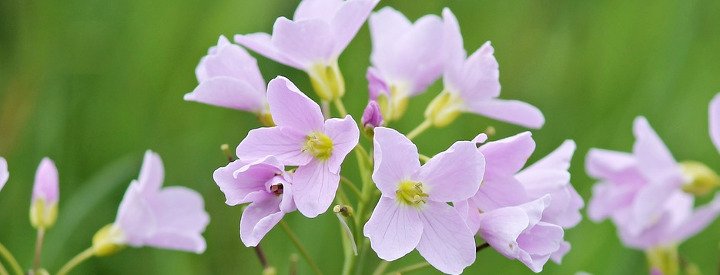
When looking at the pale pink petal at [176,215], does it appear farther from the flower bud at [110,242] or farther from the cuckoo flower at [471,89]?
the cuckoo flower at [471,89]

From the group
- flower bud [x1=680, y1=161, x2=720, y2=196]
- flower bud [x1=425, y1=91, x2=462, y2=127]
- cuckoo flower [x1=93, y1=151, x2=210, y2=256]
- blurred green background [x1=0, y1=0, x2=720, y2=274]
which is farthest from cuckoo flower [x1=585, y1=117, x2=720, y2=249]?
cuckoo flower [x1=93, y1=151, x2=210, y2=256]

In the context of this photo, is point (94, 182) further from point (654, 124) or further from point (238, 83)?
point (654, 124)

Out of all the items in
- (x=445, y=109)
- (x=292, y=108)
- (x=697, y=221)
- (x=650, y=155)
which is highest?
(x=292, y=108)

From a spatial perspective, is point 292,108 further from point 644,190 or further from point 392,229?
point 644,190

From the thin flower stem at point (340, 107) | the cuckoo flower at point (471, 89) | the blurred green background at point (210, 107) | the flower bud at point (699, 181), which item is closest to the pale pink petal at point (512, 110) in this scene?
the cuckoo flower at point (471, 89)

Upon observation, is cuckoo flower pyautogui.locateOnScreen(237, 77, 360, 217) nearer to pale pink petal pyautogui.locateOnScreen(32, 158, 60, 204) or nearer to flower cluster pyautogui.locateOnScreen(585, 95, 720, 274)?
pale pink petal pyautogui.locateOnScreen(32, 158, 60, 204)

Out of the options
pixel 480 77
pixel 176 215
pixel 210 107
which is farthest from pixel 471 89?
pixel 210 107

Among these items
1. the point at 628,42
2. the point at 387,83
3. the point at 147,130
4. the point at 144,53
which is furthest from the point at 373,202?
the point at 628,42
